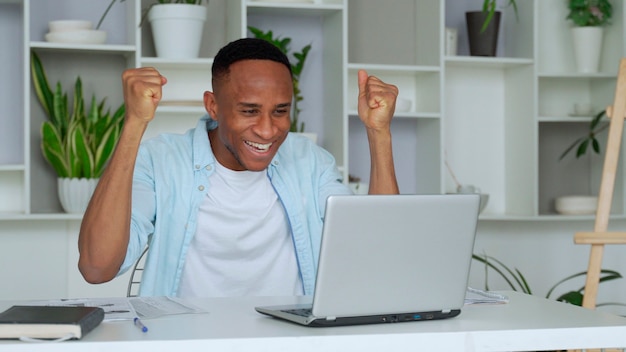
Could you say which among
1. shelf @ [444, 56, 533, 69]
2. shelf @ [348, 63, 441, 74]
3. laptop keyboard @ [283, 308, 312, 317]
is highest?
shelf @ [444, 56, 533, 69]

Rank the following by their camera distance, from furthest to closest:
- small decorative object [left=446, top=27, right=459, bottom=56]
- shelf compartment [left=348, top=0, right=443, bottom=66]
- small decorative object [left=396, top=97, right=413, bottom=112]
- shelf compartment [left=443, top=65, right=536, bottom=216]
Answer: shelf compartment [left=443, top=65, right=536, bottom=216]
shelf compartment [left=348, top=0, right=443, bottom=66]
small decorative object [left=446, top=27, right=459, bottom=56]
small decorative object [left=396, top=97, right=413, bottom=112]

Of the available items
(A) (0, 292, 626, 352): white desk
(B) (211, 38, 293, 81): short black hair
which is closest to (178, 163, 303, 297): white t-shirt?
(B) (211, 38, 293, 81): short black hair

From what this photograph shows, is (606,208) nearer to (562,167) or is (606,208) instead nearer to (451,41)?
(451,41)

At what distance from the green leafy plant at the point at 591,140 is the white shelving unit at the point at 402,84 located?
6cm

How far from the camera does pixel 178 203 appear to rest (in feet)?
7.16

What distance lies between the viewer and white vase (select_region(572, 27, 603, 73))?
13.5 feet

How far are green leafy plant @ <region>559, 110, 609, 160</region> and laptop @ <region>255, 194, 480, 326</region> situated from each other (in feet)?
8.49

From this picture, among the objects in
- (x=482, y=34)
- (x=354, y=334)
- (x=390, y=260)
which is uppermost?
(x=482, y=34)

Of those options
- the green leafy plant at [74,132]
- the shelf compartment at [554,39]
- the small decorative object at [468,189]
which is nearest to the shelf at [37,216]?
the green leafy plant at [74,132]

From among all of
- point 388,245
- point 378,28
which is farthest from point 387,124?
point 378,28

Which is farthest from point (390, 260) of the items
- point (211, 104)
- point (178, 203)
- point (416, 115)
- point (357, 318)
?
point (416, 115)

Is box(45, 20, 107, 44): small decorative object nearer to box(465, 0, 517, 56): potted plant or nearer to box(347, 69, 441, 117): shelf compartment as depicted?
box(347, 69, 441, 117): shelf compartment

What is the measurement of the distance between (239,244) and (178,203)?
0.60 ft

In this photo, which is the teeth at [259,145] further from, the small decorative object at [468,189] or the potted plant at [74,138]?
the small decorative object at [468,189]
